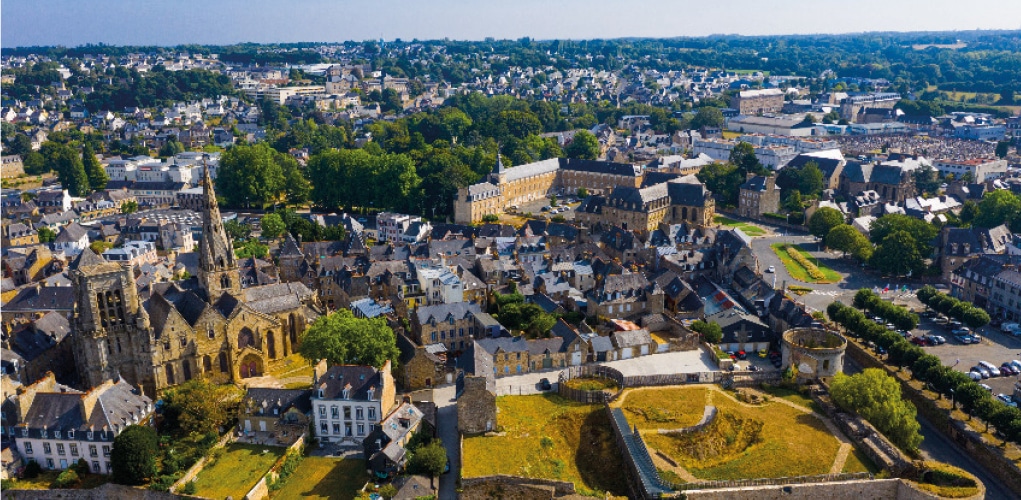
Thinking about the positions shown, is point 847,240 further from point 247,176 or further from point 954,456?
point 247,176

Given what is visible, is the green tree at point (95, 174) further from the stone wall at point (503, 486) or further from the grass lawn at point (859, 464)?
the grass lawn at point (859, 464)

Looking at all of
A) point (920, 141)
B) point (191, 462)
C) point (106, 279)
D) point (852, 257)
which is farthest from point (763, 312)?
point (920, 141)

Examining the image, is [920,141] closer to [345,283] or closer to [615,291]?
[615,291]

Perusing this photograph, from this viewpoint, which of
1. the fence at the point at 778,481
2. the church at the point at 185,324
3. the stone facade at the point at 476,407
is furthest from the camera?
the church at the point at 185,324

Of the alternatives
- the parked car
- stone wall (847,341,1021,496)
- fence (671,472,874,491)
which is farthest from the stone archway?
the parked car

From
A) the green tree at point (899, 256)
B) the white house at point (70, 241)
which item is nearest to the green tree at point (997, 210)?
the green tree at point (899, 256)

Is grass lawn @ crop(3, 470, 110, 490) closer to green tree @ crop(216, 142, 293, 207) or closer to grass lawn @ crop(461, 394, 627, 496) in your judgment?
grass lawn @ crop(461, 394, 627, 496)
